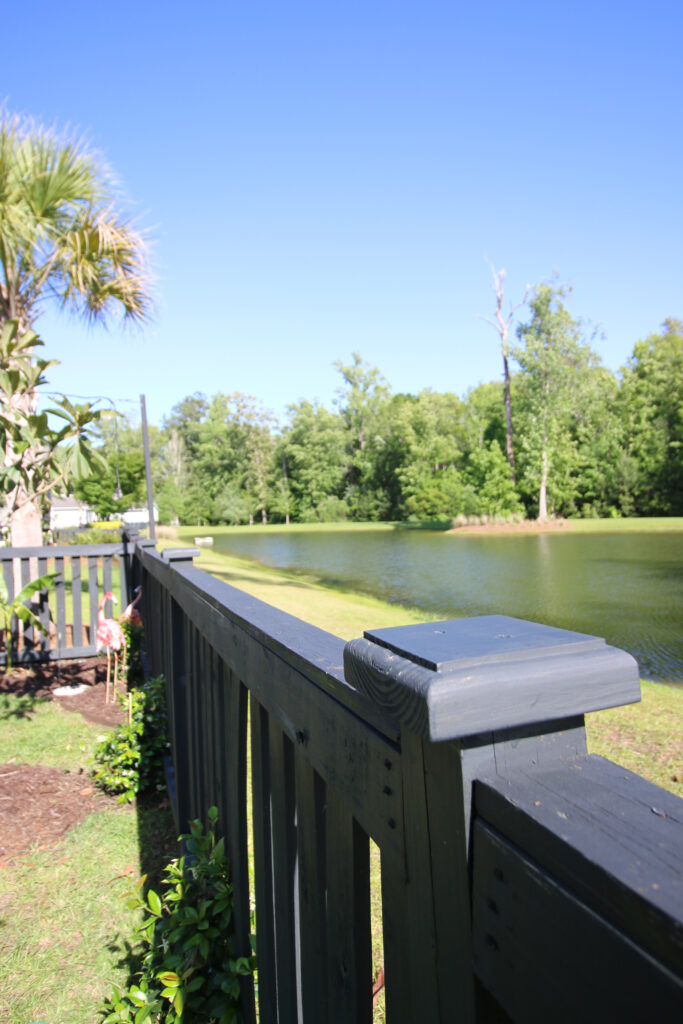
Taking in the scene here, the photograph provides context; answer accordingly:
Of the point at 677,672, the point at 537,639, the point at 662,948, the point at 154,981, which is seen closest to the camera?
the point at 662,948

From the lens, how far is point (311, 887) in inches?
38.8

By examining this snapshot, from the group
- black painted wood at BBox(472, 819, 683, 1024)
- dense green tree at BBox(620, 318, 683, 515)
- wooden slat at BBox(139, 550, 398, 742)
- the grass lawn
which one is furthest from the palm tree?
dense green tree at BBox(620, 318, 683, 515)

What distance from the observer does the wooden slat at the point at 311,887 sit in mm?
949

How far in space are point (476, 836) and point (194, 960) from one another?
1.32m

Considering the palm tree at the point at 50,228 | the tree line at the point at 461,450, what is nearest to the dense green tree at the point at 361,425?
the tree line at the point at 461,450

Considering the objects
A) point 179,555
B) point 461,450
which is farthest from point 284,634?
point 461,450

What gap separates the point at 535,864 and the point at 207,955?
1.34 m

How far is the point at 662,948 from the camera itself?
0.37 metres

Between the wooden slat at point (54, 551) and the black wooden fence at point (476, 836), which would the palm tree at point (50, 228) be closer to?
the wooden slat at point (54, 551)

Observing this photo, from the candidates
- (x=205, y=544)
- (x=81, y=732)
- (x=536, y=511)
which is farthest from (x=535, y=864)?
(x=536, y=511)

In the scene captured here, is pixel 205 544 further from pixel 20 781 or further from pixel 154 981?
pixel 154 981

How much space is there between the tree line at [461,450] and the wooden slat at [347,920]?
28.6m

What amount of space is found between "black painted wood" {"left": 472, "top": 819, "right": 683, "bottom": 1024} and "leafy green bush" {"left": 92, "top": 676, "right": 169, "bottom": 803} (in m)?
2.95

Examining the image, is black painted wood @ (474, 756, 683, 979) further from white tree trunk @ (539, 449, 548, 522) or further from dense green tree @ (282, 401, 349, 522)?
dense green tree @ (282, 401, 349, 522)
